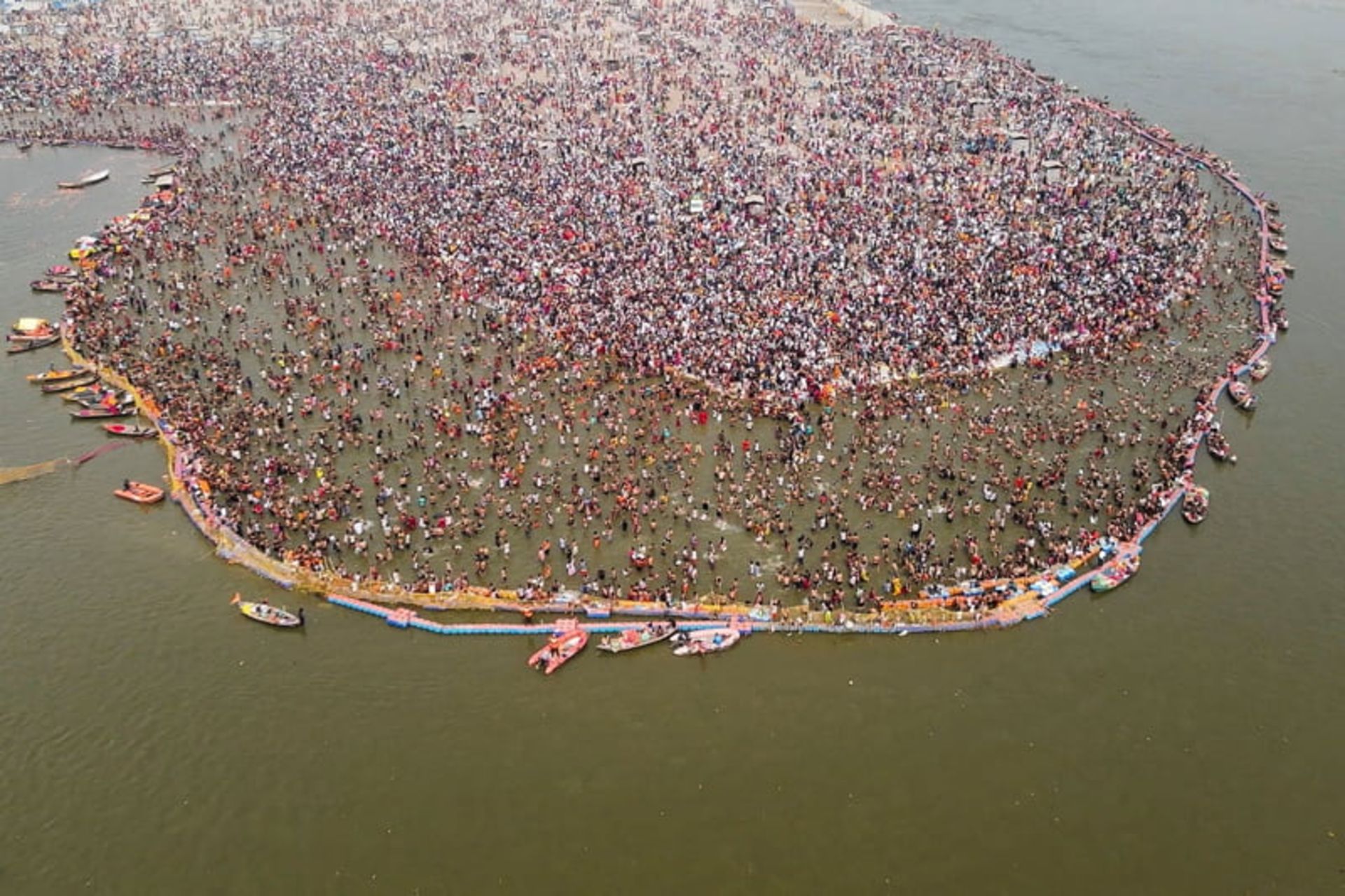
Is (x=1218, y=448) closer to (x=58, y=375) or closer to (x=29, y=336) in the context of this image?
(x=58, y=375)

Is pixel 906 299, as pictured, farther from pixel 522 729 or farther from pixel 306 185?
pixel 306 185

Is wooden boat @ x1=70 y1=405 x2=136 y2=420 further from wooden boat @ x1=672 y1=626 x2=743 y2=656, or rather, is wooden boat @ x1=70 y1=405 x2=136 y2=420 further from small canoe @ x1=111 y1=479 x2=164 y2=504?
wooden boat @ x1=672 y1=626 x2=743 y2=656

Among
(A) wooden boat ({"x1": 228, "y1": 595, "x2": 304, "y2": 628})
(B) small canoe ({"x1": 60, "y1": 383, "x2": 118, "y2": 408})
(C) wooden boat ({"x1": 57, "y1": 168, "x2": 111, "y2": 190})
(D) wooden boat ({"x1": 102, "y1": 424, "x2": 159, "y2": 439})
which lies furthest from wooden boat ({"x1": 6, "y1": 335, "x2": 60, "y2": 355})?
(A) wooden boat ({"x1": 228, "y1": 595, "x2": 304, "y2": 628})

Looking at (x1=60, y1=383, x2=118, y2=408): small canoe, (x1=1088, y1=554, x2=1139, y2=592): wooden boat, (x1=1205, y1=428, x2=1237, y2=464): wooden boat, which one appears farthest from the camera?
(x1=60, y1=383, x2=118, y2=408): small canoe

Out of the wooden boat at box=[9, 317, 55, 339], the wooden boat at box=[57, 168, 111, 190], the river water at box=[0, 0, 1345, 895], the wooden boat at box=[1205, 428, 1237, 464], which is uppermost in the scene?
the wooden boat at box=[57, 168, 111, 190]

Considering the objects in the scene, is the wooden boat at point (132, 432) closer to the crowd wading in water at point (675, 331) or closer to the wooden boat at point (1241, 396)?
the crowd wading in water at point (675, 331)

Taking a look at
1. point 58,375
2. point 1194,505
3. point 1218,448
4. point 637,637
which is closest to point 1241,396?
point 1218,448

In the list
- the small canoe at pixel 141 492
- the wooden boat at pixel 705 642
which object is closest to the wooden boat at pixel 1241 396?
the wooden boat at pixel 705 642
